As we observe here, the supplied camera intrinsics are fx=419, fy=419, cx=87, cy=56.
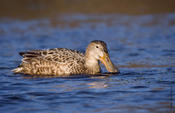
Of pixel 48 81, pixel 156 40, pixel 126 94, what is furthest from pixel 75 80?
pixel 156 40

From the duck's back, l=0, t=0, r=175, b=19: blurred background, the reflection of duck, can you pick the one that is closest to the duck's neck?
the reflection of duck

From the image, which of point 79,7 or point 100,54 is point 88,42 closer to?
point 100,54

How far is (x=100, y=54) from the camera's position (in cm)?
1023

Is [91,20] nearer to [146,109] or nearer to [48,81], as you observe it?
[48,81]

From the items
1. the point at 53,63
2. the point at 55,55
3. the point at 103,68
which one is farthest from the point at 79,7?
the point at 53,63

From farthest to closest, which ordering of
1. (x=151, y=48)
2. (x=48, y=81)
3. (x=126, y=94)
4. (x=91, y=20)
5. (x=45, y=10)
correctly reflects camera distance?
1. (x=45, y=10)
2. (x=91, y=20)
3. (x=151, y=48)
4. (x=48, y=81)
5. (x=126, y=94)

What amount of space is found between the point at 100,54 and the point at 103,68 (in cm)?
134

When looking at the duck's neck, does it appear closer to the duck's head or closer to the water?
the duck's head

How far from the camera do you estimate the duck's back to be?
33.3 ft

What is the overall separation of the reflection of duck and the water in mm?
313

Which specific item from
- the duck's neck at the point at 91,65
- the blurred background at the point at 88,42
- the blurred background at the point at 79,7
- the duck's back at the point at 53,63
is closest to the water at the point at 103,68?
the blurred background at the point at 88,42

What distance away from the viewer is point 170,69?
10.5 metres

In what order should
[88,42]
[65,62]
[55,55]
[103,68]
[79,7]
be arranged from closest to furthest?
[65,62] < [55,55] < [103,68] < [88,42] < [79,7]

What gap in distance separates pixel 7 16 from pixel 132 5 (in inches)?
260
